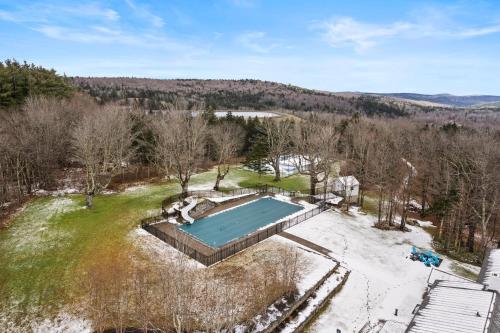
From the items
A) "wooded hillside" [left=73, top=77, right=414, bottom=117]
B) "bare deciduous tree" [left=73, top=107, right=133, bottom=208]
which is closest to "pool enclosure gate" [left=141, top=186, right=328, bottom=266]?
"bare deciduous tree" [left=73, top=107, right=133, bottom=208]

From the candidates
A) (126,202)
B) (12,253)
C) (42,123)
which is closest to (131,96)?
(42,123)

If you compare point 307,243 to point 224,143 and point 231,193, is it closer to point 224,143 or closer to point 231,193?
point 231,193

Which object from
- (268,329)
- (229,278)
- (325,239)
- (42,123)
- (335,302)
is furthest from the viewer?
(42,123)

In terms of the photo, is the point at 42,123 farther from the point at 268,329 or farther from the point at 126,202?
the point at 268,329

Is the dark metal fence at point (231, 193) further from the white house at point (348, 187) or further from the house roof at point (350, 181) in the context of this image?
the house roof at point (350, 181)

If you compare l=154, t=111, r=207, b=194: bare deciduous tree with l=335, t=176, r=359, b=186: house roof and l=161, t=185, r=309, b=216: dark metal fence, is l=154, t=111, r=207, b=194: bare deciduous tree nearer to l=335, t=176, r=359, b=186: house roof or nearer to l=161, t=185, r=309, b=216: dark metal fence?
l=161, t=185, r=309, b=216: dark metal fence

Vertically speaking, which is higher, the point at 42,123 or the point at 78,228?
the point at 42,123

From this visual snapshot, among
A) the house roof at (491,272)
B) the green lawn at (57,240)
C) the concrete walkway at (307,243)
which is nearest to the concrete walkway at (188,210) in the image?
the green lawn at (57,240)
